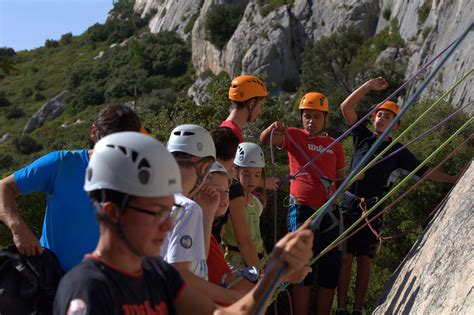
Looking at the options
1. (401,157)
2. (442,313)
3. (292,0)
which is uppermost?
(292,0)

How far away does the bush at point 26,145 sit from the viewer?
62219mm

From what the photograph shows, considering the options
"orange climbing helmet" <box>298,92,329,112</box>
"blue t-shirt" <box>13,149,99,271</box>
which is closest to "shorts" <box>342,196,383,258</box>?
"orange climbing helmet" <box>298,92,329,112</box>

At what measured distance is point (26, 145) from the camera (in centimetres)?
6269

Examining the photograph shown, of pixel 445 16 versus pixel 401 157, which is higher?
pixel 445 16

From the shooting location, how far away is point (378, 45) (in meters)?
44.7

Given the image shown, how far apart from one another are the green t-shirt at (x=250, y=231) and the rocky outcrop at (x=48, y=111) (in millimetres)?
70238

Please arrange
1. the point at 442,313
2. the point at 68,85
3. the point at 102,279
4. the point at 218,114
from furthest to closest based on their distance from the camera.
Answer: the point at 68,85 < the point at 218,114 < the point at 442,313 < the point at 102,279

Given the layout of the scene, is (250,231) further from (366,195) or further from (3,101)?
(3,101)

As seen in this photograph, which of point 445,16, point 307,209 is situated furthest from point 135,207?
point 445,16

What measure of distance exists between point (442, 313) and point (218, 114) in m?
13.6

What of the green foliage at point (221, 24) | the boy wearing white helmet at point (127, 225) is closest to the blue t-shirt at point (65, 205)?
the boy wearing white helmet at point (127, 225)

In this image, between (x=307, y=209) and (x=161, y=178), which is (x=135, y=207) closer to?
(x=161, y=178)

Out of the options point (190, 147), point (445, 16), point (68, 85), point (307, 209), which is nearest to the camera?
point (190, 147)

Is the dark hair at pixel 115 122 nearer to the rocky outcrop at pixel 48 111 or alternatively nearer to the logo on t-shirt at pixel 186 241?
the logo on t-shirt at pixel 186 241
